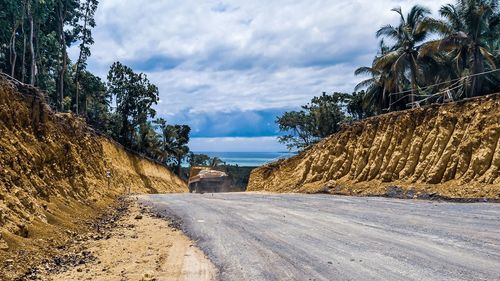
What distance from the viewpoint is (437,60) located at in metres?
36.9

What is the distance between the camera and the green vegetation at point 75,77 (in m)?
34.9

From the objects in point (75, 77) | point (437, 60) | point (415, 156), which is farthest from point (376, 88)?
point (75, 77)

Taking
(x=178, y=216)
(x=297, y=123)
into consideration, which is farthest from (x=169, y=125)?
(x=178, y=216)

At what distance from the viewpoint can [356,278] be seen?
24.8 ft

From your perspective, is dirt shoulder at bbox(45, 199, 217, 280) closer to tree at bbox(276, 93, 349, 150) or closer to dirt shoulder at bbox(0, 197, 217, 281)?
dirt shoulder at bbox(0, 197, 217, 281)

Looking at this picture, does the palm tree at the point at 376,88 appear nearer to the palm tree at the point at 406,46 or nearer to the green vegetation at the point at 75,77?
the palm tree at the point at 406,46

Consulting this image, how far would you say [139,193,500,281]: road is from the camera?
7.96 metres

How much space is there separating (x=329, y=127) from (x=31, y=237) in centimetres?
4807

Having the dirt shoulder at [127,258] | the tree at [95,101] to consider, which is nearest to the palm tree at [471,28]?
the dirt shoulder at [127,258]

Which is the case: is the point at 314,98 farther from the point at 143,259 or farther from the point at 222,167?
the point at 143,259

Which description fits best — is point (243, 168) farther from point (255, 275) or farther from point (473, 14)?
point (255, 275)

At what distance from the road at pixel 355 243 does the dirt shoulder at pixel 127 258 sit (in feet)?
1.69

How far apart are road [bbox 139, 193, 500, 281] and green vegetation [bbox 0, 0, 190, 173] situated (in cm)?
2537

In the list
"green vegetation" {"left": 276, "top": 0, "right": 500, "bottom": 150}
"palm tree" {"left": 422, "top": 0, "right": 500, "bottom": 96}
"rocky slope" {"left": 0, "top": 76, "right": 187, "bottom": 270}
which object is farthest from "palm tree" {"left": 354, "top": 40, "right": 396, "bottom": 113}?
"rocky slope" {"left": 0, "top": 76, "right": 187, "bottom": 270}
